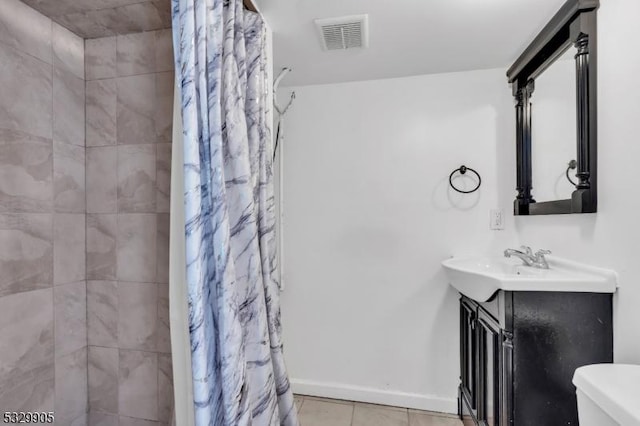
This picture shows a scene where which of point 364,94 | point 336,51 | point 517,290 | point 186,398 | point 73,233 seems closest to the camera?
point 186,398

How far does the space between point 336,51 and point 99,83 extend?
129 cm

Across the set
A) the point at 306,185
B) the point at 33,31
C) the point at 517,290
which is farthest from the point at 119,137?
the point at 517,290

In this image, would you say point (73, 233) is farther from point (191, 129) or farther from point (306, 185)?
point (306, 185)

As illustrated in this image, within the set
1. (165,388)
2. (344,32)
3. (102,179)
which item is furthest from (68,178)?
(344,32)

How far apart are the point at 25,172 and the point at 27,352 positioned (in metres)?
0.77

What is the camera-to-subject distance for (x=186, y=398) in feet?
3.75

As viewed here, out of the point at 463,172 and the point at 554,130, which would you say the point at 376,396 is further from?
the point at 554,130

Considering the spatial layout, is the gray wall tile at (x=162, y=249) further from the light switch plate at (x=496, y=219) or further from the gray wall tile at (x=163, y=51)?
the light switch plate at (x=496, y=219)

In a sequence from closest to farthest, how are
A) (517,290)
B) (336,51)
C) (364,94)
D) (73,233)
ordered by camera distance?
1. (517,290)
2. (73,233)
3. (336,51)
4. (364,94)

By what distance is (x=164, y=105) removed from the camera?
5.13 ft

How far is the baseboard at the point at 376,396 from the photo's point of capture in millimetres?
2102

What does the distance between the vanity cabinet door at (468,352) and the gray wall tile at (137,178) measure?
1.83 metres

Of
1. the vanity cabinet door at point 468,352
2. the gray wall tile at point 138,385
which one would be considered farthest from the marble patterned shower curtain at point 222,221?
the vanity cabinet door at point 468,352

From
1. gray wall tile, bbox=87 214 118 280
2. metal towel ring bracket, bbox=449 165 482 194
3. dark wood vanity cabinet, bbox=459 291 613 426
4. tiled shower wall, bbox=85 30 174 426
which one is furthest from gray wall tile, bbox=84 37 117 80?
dark wood vanity cabinet, bbox=459 291 613 426
